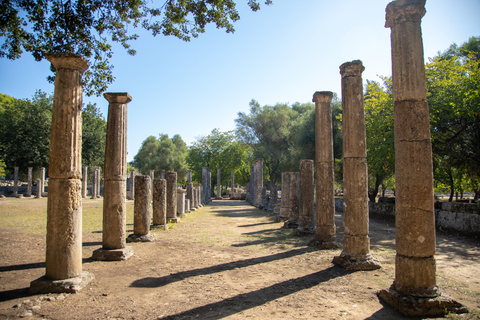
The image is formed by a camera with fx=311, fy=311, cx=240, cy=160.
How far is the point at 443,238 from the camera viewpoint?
35.8 ft

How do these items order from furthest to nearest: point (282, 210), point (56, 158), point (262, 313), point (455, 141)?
1. point (282, 210)
2. point (455, 141)
3. point (56, 158)
4. point (262, 313)

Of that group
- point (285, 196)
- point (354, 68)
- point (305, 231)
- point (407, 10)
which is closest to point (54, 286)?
point (407, 10)

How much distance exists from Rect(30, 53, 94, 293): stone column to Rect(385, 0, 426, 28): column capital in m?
5.34

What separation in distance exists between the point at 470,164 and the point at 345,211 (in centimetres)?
1057

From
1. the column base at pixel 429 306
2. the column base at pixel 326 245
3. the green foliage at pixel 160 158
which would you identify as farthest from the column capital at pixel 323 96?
the green foliage at pixel 160 158

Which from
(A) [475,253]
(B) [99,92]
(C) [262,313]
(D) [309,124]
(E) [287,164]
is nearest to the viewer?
(C) [262,313]

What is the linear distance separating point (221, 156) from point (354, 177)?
3888 cm

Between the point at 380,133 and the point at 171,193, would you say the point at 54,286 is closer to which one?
the point at 171,193

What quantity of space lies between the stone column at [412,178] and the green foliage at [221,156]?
37.7 metres

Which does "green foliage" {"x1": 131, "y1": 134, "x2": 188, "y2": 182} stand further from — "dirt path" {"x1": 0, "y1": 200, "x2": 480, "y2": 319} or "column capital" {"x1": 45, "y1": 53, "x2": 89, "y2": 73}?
"column capital" {"x1": 45, "y1": 53, "x2": 89, "y2": 73}

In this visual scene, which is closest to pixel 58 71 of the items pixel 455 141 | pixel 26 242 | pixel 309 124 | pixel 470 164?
pixel 26 242

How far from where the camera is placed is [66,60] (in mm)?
5438

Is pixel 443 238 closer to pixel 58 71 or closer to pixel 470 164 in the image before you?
pixel 470 164

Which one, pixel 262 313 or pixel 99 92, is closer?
pixel 262 313
